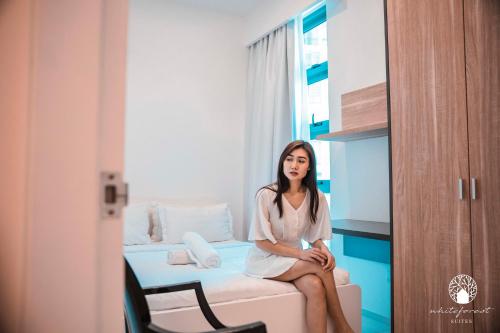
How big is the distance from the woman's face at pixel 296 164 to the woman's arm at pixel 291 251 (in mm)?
406

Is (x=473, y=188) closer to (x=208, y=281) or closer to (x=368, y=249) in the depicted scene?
(x=208, y=281)

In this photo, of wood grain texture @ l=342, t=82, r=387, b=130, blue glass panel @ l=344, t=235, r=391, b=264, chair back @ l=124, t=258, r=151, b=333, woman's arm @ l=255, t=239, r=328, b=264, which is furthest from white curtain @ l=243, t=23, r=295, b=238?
chair back @ l=124, t=258, r=151, b=333

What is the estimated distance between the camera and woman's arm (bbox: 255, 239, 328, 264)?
1.94m

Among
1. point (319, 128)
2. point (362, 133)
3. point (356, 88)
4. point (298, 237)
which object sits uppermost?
point (356, 88)

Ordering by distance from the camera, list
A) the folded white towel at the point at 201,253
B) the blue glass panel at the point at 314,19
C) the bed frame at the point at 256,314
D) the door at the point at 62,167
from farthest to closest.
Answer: the blue glass panel at the point at 314,19
the folded white towel at the point at 201,253
the bed frame at the point at 256,314
the door at the point at 62,167

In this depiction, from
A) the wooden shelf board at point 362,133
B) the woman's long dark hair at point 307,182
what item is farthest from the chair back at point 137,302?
the wooden shelf board at point 362,133

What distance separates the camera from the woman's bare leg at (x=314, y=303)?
185 centimetres

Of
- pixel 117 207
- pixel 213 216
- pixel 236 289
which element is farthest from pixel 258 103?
pixel 117 207

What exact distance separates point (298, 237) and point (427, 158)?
0.84 meters

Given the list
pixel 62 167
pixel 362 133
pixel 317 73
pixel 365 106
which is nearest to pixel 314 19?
pixel 317 73

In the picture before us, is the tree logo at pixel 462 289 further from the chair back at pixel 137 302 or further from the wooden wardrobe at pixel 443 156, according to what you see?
the chair back at pixel 137 302

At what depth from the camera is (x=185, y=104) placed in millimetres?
4000

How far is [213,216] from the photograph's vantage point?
350cm

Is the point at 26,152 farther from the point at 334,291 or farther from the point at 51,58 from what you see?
the point at 334,291
